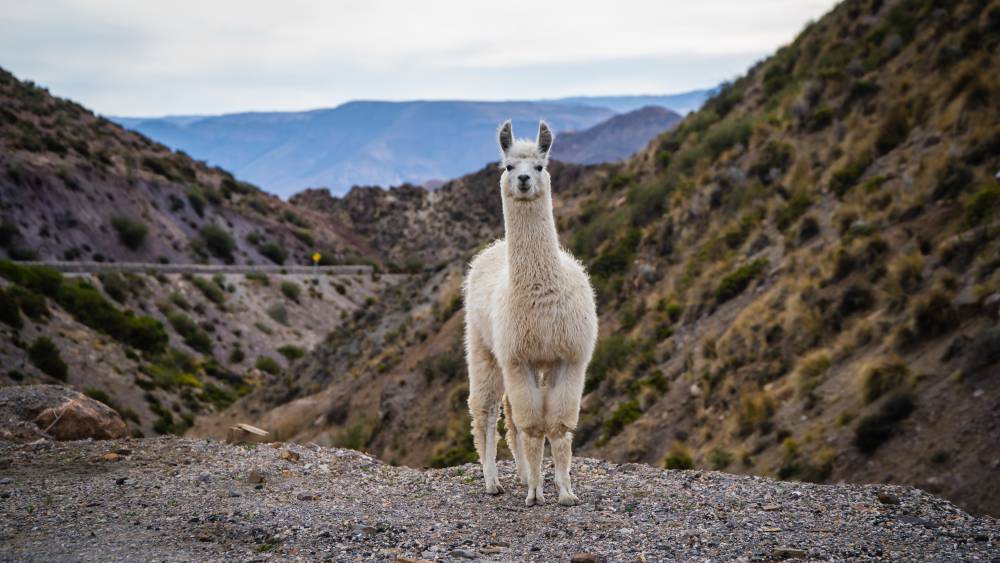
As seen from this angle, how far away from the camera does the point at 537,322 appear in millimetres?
7738

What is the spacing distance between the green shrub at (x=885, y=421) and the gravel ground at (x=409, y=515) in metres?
3.48

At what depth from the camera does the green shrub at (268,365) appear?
4475 cm

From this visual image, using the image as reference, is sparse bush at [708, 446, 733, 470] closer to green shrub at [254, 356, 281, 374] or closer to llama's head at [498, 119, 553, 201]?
llama's head at [498, 119, 553, 201]

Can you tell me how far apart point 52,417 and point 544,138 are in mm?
7397

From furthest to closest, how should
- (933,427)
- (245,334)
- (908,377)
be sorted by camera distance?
1. (245,334)
2. (908,377)
3. (933,427)

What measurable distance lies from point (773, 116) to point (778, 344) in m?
13.9

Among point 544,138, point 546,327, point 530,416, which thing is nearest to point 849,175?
point 544,138

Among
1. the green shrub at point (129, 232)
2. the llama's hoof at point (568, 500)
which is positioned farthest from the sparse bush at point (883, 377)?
the green shrub at point (129, 232)

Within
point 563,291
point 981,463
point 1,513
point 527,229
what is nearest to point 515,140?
point 527,229

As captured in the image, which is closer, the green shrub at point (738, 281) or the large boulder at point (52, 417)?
the large boulder at point (52, 417)

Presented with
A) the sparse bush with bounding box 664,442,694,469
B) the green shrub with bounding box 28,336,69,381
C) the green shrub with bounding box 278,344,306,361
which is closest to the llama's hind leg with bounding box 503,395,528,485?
the sparse bush with bounding box 664,442,694,469

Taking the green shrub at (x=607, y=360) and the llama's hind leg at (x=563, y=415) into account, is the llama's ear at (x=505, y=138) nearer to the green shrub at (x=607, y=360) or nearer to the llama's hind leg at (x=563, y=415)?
the llama's hind leg at (x=563, y=415)

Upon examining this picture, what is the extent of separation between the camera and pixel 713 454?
13.8m

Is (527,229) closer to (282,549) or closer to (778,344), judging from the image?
(282,549)
